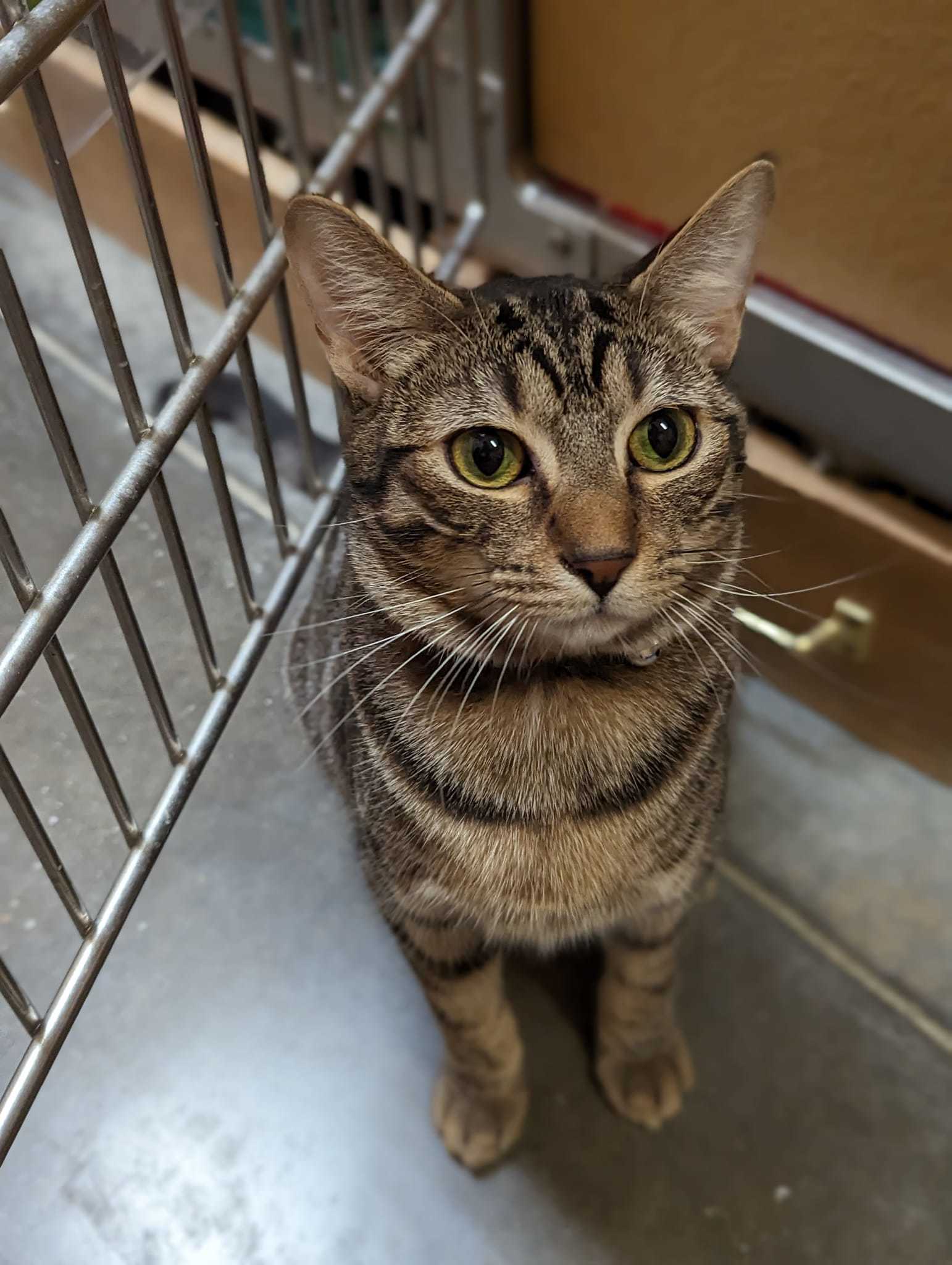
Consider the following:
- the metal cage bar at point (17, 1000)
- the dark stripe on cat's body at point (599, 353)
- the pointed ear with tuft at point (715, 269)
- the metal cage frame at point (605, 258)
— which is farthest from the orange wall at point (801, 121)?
A: the metal cage bar at point (17, 1000)

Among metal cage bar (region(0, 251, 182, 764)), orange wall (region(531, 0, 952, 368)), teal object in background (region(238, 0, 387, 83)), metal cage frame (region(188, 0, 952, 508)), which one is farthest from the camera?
teal object in background (region(238, 0, 387, 83))

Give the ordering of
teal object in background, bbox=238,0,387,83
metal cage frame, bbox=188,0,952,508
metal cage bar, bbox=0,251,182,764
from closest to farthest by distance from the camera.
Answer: metal cage bar, bbox=0,251,182,764 → metal cage frame, bbox=188,0,952,508 → teal object in background, bbox=238,0,387,83

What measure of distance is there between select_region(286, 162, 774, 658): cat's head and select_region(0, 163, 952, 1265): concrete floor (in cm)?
20

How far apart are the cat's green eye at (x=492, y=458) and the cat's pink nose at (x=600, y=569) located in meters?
0.07

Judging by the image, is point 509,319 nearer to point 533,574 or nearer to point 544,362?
point 544,362

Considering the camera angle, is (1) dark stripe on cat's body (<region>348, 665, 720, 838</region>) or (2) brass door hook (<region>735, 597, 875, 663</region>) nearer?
(1) dark stripe on cat's body (<region>348, 665, 720, 838</region>)

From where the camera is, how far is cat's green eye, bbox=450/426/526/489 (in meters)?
0.67

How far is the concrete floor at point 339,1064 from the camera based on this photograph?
0.88 m

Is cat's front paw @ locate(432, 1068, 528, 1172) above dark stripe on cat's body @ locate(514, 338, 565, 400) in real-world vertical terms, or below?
below

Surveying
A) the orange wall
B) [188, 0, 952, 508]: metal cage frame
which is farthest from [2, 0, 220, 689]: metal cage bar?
the orange wall

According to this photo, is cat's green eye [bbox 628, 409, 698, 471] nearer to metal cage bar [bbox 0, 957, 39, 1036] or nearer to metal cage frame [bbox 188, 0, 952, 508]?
metal cage frame [bbox 188, 0, 952, 508]

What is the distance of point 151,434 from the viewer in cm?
71

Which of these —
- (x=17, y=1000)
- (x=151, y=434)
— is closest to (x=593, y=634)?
(x=151, y=434)

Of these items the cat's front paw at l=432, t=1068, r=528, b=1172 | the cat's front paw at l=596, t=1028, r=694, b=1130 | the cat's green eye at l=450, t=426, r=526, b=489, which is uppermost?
the cat's green eye at l=450, t=426, r=526, b=489
